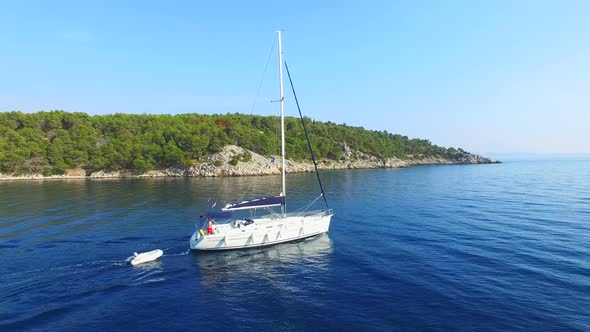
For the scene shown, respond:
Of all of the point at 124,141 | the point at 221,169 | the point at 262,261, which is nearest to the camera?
the point at 262,261

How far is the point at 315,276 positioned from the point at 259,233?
24.5 feet

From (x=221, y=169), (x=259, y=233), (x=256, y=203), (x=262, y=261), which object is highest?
(x=221, y=169)

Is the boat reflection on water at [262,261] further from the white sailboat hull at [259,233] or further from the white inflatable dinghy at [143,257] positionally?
the white inflatable dinghy at [143,257]

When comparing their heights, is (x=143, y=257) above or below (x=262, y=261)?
above

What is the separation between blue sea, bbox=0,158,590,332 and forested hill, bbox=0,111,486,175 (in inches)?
2587

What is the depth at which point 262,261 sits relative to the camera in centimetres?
2428

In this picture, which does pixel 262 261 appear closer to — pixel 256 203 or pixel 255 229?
pixel 255 229

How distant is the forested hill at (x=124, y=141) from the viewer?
9444 centimetres

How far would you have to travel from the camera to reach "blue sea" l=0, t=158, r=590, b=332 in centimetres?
1566

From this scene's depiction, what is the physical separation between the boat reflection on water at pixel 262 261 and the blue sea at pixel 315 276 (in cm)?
14

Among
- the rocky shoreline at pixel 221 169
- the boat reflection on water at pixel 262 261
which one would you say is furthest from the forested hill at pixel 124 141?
the boat reflection on water at pixel 262 261

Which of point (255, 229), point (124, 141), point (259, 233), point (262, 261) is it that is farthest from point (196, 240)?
point (124, 141)

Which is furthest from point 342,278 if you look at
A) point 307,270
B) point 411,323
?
point 411,323

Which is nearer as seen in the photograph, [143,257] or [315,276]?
[315,276]
